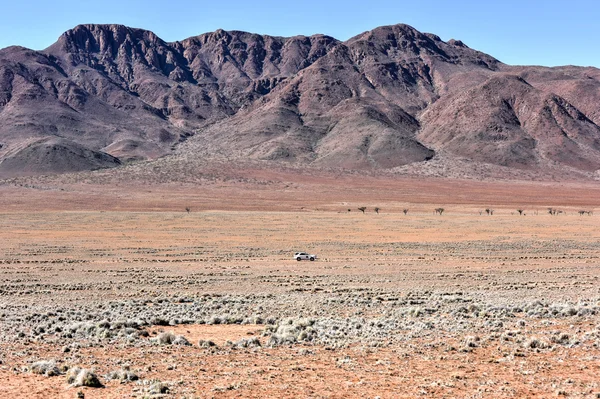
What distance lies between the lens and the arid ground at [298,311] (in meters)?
12.3

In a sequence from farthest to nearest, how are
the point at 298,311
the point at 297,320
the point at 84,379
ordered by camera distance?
1. the point at 298,311
2. the point at 297,320
3. the point at 84,379

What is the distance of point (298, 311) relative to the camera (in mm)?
20875

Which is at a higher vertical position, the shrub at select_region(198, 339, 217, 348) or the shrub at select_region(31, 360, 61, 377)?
the shrub at select_region(31, 360, 61, 377)

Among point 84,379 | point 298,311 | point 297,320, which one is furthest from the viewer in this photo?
point 298,311

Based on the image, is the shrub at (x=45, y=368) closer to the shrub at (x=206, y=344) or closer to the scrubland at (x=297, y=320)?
the scrubland at (x=297, y=320)

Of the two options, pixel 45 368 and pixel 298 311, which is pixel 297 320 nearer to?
pixel 298 311

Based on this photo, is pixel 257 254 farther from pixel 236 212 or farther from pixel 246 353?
pixel 236 212

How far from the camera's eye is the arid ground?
12328 millimetres

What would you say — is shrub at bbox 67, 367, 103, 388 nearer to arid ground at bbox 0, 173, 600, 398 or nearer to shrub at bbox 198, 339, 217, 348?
arid ground at bbox 0, 173, 600, 398

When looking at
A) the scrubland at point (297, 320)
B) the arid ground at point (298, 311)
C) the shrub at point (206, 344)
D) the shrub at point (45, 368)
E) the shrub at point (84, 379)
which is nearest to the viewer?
the shrub at point (84, 379)

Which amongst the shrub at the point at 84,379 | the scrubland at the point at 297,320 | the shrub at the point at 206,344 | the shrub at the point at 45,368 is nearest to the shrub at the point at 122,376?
the scrubland at the point at 297,320

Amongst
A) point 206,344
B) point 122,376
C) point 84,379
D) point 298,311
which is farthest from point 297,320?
point 84,379

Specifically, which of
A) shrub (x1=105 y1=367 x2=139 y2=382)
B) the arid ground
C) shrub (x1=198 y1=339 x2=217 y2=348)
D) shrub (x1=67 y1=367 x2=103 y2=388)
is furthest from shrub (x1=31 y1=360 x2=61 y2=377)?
shrub (x1=198 y1=339 x2=217 y2=348)

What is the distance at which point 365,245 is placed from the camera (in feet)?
160
